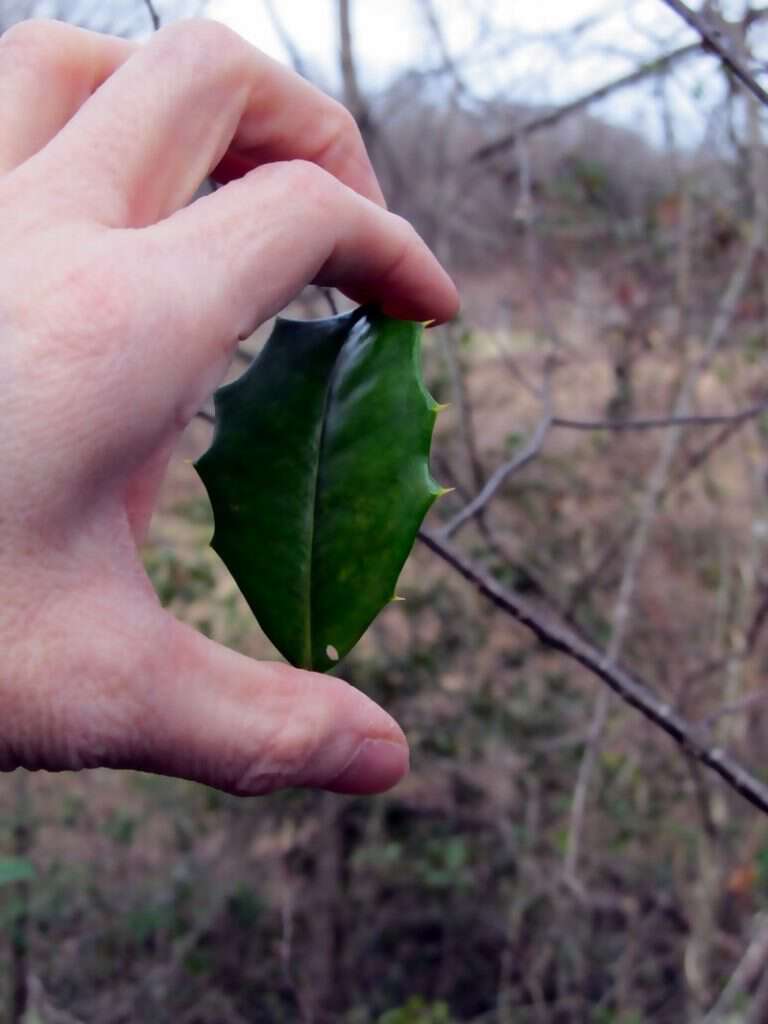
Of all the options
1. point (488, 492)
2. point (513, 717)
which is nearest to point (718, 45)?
point (488, 492)

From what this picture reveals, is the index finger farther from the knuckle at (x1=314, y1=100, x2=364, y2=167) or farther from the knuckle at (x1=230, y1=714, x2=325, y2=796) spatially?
the knuckle at (x1=230, y1=714, x2=325, y2=796)

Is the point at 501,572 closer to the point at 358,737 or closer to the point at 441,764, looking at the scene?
the point at 441,764

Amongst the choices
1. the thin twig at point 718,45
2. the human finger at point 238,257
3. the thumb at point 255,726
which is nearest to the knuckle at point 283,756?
the thumb at point 255,726

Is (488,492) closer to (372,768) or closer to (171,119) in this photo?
(372,768)

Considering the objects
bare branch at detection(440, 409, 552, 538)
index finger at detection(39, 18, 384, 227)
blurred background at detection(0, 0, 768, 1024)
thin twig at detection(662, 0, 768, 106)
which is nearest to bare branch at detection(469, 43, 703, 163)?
blurred background at detection(0, 0, 768, 1024)

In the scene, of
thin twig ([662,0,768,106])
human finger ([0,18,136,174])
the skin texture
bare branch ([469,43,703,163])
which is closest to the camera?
the skin texture

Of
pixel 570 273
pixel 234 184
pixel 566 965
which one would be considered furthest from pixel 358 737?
pixel 570 273

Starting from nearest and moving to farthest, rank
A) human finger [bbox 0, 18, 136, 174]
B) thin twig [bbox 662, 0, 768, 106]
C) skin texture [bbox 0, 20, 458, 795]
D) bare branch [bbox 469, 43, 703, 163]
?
skin texture [bbox 0, 20, 458, 795], human finger [bbox 0, 18, 136, 174], thin twig [bbox 662, 0, 768, 106], bare branch [bbox 469, 43, 703, 163]
